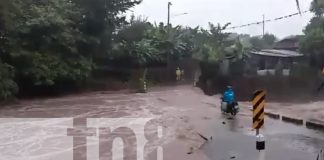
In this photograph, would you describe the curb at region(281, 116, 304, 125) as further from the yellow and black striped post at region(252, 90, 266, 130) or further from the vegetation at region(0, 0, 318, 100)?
the vegetation at region(0, 0, 318, 100)

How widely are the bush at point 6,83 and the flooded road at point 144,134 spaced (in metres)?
0.80

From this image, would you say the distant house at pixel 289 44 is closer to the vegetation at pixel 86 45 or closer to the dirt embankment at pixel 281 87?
the vegetation at pixel 86 45

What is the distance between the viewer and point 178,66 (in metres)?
41.2

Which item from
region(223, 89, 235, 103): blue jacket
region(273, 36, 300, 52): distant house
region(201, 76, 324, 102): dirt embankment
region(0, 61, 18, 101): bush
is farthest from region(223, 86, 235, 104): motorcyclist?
region(273, 36, 300, 52): distant house

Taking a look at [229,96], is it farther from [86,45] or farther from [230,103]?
[86,45]

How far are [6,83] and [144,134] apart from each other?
11366 mm

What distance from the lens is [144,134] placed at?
13.6 m

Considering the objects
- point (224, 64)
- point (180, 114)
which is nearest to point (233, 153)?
point (180, 114)

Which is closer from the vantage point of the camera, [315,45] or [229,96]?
[229,96]

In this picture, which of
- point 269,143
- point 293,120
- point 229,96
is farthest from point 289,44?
point 269,143

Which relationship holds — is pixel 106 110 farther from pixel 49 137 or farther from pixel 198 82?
pixel 198 82

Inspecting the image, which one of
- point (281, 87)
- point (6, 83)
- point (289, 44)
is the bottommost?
point (281, 87)

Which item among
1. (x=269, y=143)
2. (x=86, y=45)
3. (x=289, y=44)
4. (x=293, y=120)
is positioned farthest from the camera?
(x=289, y=44)

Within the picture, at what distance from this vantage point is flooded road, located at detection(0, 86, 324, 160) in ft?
35.0
